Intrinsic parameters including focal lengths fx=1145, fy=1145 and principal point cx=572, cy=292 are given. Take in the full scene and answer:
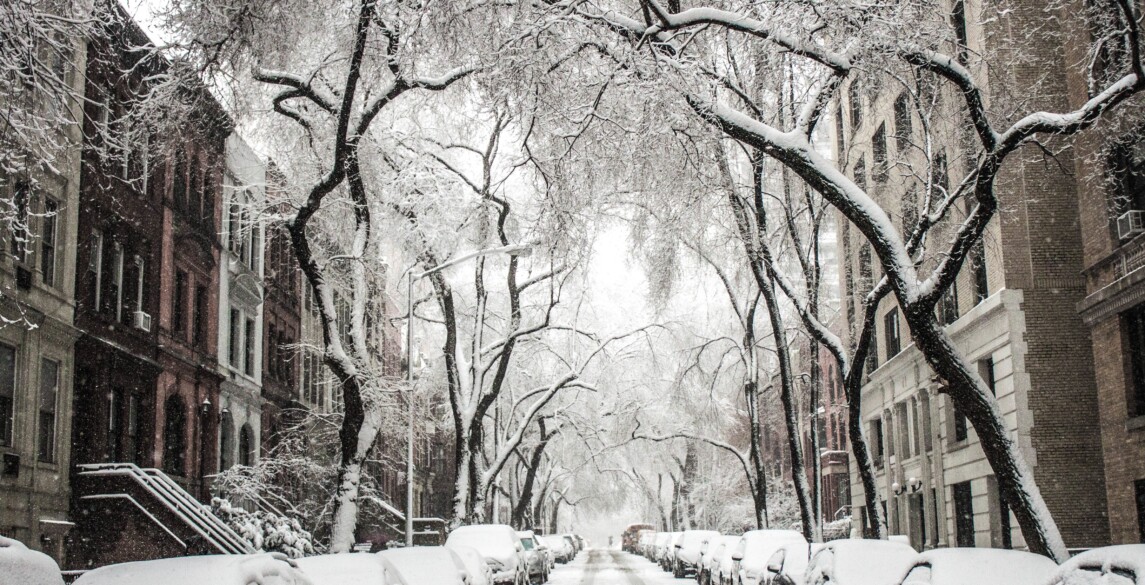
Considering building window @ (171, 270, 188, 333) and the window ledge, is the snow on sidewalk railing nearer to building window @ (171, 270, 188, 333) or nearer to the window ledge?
building window @ (171, 270, 188, 333)

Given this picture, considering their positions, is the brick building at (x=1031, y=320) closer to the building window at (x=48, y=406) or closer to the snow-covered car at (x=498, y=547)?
the snow-covered car at (x=498, y=547)

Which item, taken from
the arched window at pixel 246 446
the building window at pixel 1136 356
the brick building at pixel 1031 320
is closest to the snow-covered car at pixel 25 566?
the brick building at pixel 1031 320

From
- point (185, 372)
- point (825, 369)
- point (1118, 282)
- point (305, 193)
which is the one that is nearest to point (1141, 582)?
point (1118, 282)

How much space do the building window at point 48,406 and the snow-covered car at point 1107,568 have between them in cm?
1994

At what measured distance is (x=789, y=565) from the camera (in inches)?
713

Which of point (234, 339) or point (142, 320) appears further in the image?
point (234, 339)

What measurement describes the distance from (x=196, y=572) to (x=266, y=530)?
21.4 metres

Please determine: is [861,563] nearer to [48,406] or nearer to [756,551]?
[756,551]

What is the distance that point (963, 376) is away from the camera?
12.7 m

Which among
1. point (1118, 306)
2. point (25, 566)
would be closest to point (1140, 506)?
point (1118, 306)

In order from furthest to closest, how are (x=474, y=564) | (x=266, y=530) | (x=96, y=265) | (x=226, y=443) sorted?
(x=226, y=443), (x=266, y=530), (x=96, y=265), (x=474, y=564)

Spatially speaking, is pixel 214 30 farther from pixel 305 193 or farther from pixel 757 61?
pixel 305 193

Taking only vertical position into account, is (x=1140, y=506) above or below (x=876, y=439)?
below

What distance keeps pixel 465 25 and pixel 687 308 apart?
31333 mm
